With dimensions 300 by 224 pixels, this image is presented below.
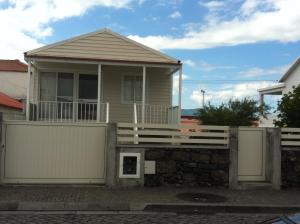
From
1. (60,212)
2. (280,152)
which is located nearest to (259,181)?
(280,152)

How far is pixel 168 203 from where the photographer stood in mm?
10898

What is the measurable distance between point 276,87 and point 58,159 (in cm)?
2405

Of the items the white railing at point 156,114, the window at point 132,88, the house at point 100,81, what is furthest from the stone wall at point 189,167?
the window at point 132,88

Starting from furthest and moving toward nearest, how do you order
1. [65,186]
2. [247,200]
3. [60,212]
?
→ [65,186] → [247,200] → [60,212]

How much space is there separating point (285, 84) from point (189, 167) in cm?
2196

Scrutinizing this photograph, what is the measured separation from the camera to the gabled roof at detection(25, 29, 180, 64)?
19.2 m

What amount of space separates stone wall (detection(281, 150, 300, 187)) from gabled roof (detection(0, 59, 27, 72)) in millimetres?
32451

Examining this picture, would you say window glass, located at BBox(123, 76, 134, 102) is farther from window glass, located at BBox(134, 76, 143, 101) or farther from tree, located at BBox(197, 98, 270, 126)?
tree, located at BBox(197, 98, 270, 126)

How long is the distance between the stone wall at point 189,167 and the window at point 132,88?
786 cm

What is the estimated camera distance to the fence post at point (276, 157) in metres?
13.4

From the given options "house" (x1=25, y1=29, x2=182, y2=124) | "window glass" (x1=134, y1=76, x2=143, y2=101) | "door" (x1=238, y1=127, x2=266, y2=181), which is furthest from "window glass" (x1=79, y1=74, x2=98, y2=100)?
"door" (x1=238, y1=127, x2=266, y2=181)

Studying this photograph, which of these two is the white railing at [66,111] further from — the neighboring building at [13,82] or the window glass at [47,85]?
the neighboring building at [13,82]

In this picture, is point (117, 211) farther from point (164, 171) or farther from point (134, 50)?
point (134, 50)

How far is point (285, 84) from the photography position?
110 feet
